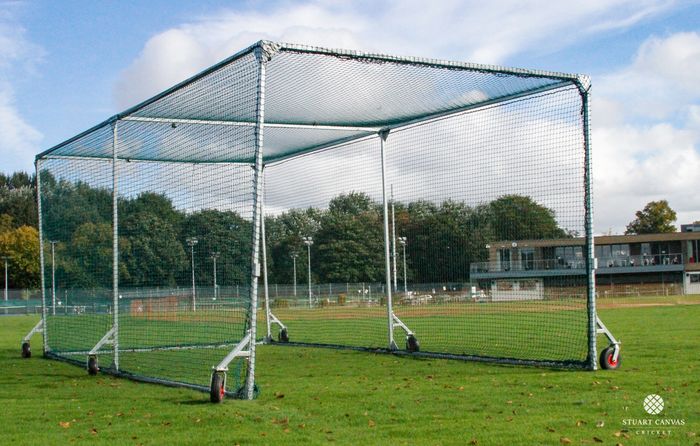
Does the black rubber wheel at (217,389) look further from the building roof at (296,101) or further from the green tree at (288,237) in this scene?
the green tree at (288,237)

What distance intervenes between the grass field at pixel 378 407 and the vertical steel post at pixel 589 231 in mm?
434

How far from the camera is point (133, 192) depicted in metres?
12.0

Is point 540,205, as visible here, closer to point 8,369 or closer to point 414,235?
point 414,235

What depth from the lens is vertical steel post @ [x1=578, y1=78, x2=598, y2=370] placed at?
930cm

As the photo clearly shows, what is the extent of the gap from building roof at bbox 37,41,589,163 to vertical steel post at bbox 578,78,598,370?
21cm

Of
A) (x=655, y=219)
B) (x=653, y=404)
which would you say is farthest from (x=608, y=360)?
(x=655, y=219)

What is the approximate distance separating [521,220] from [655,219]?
6178cm

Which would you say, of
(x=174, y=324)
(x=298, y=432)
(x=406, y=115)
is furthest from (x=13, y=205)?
(x=298, y=432)

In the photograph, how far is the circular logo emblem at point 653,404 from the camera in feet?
21.0

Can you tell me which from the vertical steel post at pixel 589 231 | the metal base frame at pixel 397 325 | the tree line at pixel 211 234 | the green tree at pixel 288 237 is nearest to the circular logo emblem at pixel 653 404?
the vertical steel post at pixel 589 231

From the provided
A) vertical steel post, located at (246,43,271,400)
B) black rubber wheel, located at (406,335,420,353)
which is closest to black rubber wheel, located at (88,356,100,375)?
vertical steel post, located at (246,43,271,400)

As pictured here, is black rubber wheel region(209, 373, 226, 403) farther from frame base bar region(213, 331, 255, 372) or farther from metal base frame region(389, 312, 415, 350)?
metal base frame region(389, 312, 415, 350)

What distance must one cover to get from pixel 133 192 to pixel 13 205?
59854 millimetres

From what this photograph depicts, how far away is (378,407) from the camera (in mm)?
7012
